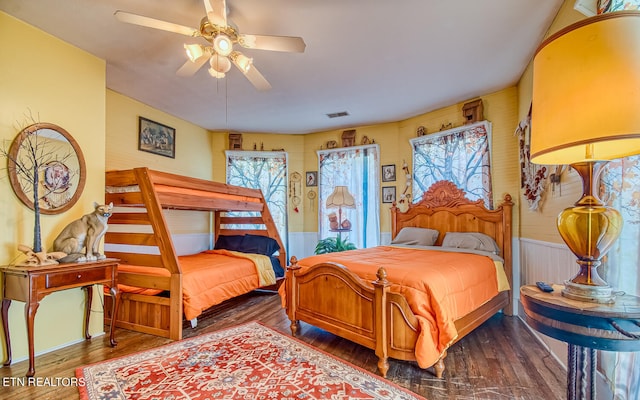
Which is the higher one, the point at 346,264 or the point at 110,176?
the point at 110,176

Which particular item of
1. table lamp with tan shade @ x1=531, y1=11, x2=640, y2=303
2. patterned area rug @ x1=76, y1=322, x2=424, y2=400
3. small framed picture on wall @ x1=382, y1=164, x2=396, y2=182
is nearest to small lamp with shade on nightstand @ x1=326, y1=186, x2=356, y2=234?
small framed picture on wall @ x1=382, y1=164, x2=396, y2=182

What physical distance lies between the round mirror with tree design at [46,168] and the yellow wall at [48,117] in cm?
6

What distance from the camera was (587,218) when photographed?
1.26 meters

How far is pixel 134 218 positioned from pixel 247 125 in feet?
8.57

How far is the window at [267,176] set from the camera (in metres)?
5.59

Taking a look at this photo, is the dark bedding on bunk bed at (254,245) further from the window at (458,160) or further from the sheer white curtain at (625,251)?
the sheer white curtain at (625,251)

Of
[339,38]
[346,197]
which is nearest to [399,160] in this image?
[346,197]

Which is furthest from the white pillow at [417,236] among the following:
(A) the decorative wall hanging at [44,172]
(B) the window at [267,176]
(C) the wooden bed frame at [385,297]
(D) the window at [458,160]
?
(A) the decorative wall hanging at [44,172]

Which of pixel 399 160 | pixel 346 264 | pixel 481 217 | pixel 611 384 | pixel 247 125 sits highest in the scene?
pixel 247 125

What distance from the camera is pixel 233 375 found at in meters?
2.16

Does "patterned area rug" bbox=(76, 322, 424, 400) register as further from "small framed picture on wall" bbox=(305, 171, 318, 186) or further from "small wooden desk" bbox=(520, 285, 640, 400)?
"small framed picture on wall" bbox=(305, 171, 318, 186)

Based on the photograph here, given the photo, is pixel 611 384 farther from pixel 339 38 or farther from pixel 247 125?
pixel 247 125

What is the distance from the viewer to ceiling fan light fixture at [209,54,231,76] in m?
2.40

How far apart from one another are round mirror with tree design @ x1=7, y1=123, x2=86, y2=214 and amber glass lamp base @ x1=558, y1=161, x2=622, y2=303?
3.49 m
